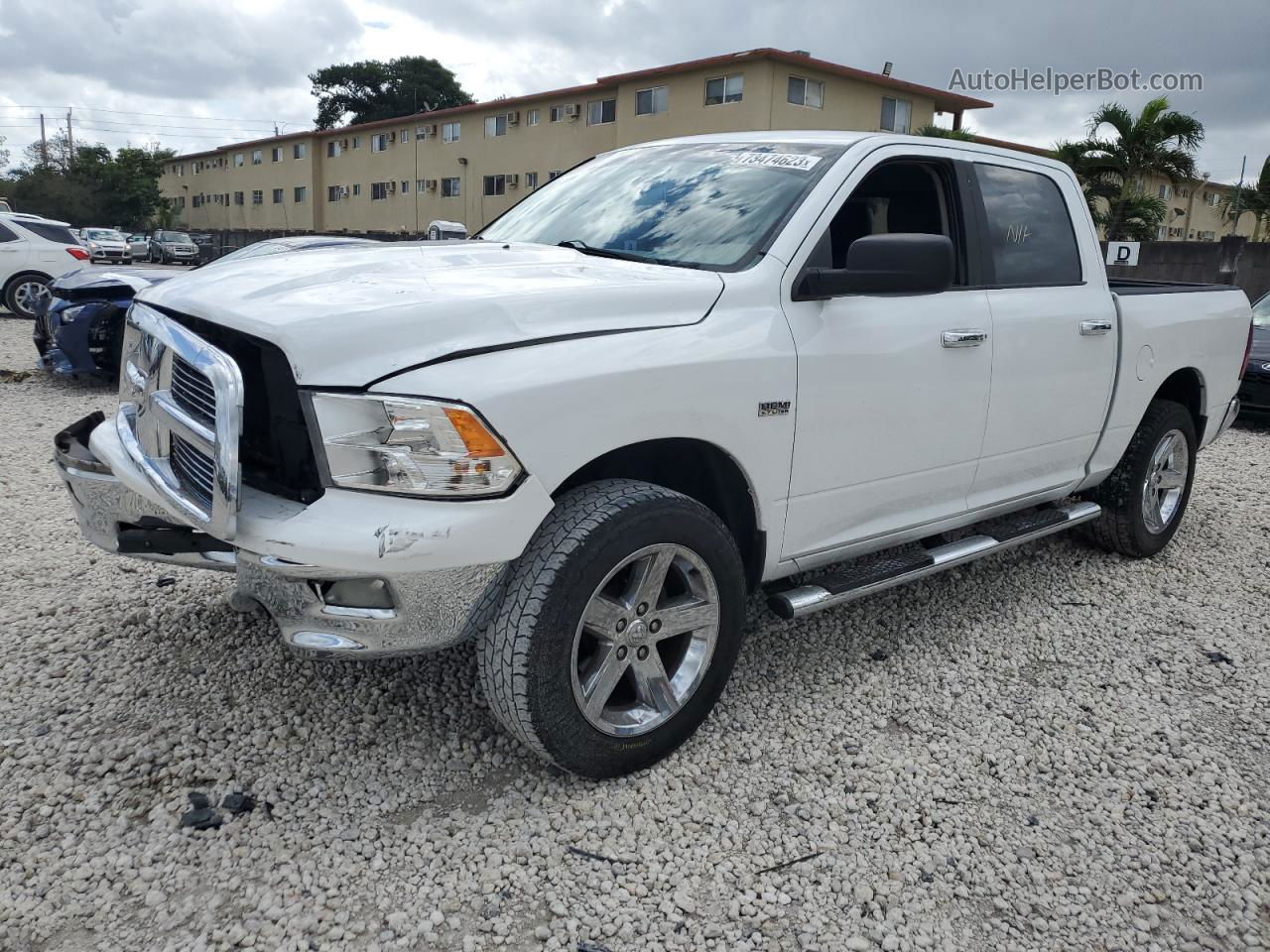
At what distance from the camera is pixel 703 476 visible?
299cm

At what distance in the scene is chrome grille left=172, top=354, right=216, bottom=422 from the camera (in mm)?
2381

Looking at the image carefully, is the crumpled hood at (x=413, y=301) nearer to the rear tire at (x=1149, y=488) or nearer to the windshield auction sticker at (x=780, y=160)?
the windshield auction sticker at (x=780, y=160)

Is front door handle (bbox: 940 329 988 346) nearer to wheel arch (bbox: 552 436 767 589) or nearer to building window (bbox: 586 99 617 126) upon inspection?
wheel arch (bbox: 552 436 767 589)

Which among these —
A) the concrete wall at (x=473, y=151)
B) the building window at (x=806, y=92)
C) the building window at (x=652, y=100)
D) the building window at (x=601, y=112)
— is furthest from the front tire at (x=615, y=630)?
the building window at (x=601, y=112)

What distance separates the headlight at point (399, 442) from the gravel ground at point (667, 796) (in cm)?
96

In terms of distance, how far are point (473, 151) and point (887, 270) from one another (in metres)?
40.7

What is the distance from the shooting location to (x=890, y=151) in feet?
11.2

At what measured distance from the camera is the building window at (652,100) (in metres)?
32.1

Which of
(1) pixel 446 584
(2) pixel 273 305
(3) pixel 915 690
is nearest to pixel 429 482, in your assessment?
(1) pixel 446 584

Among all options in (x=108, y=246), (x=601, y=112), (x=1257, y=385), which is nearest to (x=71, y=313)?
(x=1257, y=385)

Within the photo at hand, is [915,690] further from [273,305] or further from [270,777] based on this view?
[273,305]

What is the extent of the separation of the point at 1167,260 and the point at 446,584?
58.8 ft

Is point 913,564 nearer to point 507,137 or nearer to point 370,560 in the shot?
point 370,560

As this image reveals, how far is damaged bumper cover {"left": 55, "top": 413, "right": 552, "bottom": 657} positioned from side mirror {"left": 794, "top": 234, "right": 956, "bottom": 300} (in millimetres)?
1154
